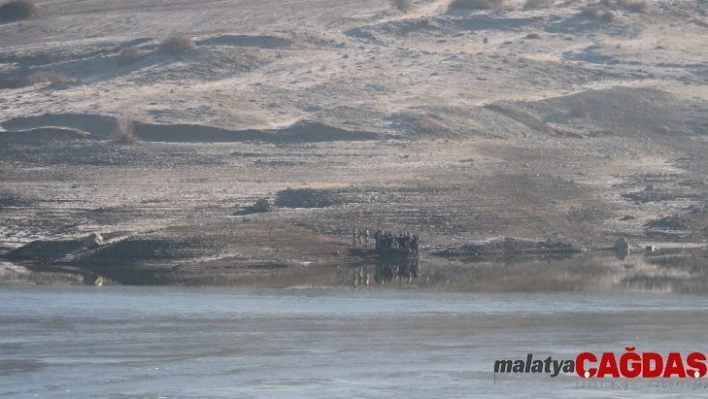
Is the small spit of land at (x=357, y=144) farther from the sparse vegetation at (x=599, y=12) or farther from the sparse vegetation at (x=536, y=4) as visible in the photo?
the sparse vegetation at (x=536, y=4)

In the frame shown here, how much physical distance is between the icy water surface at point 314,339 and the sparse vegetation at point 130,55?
71.4 feet

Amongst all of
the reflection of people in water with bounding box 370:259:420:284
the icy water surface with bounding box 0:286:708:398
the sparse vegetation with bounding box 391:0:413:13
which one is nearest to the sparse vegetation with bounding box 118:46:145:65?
the sparse vegetation with bounding box 391:0:413:13

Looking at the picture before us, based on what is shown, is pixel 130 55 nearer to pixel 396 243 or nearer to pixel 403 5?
pixel 403 5

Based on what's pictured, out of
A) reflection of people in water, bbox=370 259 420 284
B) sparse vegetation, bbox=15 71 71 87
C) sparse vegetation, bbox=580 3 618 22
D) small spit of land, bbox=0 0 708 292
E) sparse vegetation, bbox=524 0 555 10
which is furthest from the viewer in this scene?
sparse vegetation, bbox=524 0 555 10

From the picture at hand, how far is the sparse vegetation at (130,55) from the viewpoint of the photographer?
4450 cm

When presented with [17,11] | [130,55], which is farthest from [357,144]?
[17,11]

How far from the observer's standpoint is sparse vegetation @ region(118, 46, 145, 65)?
44.5 m

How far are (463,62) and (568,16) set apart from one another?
25.8 feet

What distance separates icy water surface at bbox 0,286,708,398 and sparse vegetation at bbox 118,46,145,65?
21755 mm

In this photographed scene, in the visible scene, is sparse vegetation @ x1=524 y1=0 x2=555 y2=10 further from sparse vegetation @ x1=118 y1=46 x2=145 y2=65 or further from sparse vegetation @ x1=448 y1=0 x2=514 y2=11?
sparse vegetation @ x1=118 y1=46 x2=145 y2=65

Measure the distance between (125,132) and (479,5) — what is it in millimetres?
19745

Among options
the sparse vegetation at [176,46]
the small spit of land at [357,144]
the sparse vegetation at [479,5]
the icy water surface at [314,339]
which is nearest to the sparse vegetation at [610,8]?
the small spit of land at [357,144]

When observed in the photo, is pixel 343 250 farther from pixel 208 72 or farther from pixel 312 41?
pixel 312 41

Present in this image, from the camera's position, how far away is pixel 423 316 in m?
19.8
